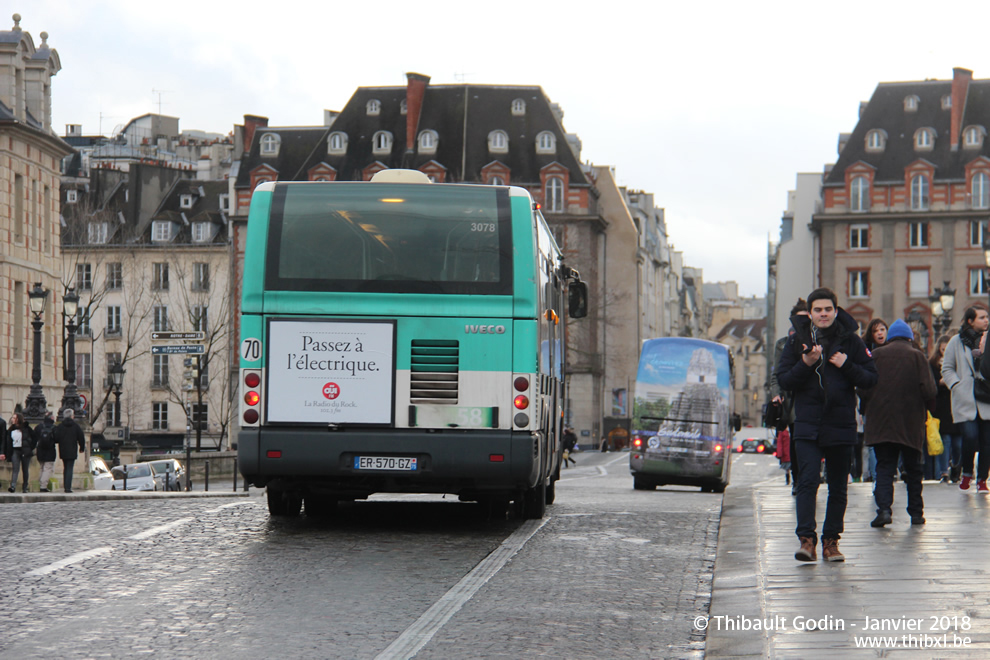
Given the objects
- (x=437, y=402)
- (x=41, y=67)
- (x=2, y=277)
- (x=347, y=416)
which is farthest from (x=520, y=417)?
(x=41, y=67)

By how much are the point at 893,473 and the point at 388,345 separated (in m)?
4.46

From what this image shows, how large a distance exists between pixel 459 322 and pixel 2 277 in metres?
33.3

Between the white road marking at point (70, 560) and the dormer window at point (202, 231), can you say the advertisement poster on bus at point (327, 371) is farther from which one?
the dormer window at point (202, 231)

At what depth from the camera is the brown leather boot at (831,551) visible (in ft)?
32.9

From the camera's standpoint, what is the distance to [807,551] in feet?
32.7

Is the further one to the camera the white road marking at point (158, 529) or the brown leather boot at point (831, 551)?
the white road marking at point (158, 529)

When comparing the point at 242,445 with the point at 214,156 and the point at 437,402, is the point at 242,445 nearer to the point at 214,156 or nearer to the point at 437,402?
the point at 437,402

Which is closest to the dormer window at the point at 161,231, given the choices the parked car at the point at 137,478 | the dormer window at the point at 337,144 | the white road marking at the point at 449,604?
the dormer window at the point at 337,144

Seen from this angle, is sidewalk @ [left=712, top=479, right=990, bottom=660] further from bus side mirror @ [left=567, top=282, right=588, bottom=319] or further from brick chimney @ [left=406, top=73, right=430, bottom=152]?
brick chimney @ [left=406, top=73, right=430, bottom=152]

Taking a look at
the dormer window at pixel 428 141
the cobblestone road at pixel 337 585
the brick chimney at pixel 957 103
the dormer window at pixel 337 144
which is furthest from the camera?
the dormer window at pixel 337 144

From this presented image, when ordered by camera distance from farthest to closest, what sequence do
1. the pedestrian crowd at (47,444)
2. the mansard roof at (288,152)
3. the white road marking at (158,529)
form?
the mansard roof at (288,152)
the pedestrian crowd at (47,444)
the white road marking at (158,529)

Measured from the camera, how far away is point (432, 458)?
1276 cm

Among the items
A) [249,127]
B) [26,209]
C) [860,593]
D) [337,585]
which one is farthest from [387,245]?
[249,127]

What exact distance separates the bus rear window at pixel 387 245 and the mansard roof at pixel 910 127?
2867 inches
